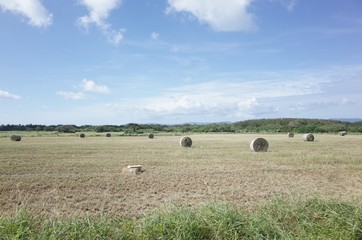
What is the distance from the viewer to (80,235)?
5.66 meters

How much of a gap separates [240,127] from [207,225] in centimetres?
9771

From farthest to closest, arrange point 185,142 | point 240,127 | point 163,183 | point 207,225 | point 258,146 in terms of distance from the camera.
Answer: point 240,127 < point 185,142 < point 258,146 < point 163,183 < point 207,225

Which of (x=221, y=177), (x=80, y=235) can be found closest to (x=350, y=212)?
(x=80, y=235)

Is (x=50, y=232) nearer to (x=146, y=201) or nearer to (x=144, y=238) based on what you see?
(x=144, y=238)

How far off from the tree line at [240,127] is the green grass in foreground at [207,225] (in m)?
72.1

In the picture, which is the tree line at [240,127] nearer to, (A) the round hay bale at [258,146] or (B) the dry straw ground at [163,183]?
(A) the round hay bale at [258,146]

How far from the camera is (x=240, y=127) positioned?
103 metres

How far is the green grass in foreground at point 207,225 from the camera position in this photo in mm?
5734

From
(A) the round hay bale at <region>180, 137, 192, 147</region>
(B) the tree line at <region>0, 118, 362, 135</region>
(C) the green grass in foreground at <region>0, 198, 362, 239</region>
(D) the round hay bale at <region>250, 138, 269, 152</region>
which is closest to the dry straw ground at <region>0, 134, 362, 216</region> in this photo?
(C) the green grass in foreground at <region>0, 198, 362, 239</region>

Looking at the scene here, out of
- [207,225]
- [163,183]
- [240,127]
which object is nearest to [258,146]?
[163,183]

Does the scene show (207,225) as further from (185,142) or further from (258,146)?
(185,142)

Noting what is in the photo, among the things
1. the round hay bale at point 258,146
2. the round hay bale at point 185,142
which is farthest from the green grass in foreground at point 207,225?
the round hay bale at point 185,142

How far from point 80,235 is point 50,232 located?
47 centimetres

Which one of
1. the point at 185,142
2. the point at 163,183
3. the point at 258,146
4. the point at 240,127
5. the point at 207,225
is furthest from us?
the point at 240,127
